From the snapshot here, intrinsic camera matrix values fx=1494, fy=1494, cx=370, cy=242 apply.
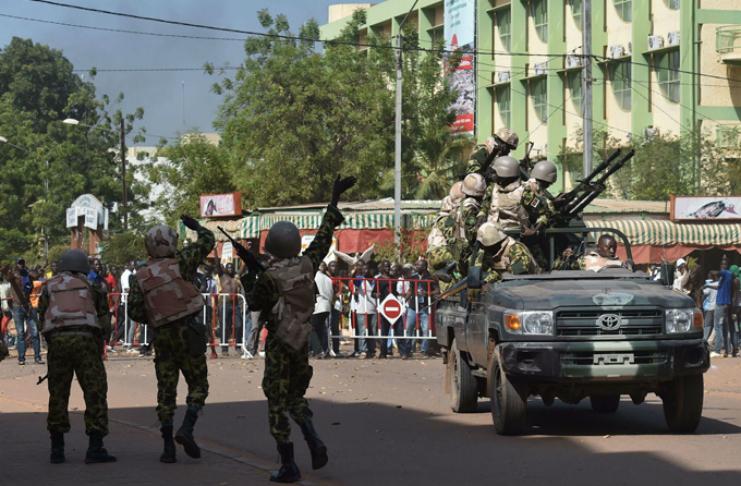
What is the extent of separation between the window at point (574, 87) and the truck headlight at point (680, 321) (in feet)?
164

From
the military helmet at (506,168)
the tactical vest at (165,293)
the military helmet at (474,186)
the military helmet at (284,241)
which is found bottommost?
the tactical vest at (165,293)

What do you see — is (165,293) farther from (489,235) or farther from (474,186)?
(474,186)

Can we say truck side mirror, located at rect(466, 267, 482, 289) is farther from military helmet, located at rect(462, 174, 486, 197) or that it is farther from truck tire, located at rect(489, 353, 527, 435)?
military helmet, located at rect(462, 174, 486, 197)

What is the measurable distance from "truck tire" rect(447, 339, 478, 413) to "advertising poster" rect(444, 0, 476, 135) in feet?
174

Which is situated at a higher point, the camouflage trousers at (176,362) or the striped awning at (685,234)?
the striped awning at (685,234)

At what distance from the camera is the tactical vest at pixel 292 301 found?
9.67 metres

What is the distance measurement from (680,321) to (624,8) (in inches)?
1876

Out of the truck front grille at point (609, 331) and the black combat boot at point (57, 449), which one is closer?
the black combat boot at point (57, 449)

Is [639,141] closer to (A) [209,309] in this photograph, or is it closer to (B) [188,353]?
(A) [209,309]

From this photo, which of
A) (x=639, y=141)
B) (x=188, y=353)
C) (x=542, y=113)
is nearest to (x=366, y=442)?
(x=188, y=353)

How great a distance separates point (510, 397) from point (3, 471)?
4126 millimetres

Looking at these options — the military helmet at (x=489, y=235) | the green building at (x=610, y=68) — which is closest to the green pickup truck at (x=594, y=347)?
the military helmet at (x=489, y=235)

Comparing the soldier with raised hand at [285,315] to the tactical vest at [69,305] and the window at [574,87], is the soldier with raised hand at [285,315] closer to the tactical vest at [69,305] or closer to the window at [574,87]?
the tactical vest at [69,305]

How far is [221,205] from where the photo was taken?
5162 cm
